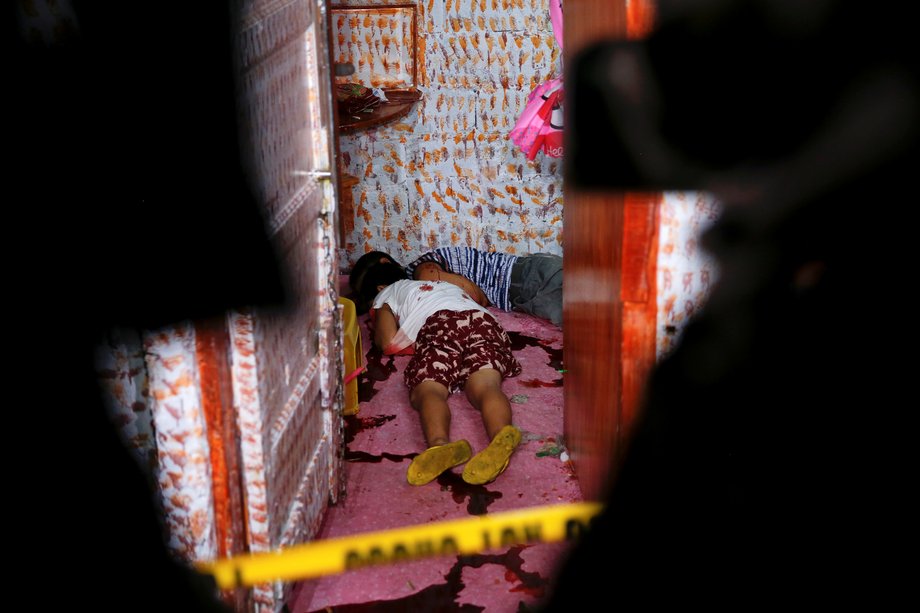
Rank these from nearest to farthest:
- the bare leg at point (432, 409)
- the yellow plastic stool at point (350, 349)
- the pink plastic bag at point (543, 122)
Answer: the bare leg at point (432, 409), the yellow plastic stool at point (350, 349), the pink plastic bag at point (543, 122)

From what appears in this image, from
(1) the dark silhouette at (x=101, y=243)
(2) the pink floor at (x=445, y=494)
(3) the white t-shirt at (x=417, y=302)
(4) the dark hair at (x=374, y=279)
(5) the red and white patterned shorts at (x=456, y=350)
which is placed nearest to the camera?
(1) the dark silhouette at (x=101, y=243)

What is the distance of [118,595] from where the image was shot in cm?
97

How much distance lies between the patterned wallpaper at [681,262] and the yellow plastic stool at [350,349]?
4.46ft

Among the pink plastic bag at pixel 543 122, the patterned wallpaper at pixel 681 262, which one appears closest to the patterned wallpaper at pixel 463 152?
the pink plastic bag at pixel 543 122

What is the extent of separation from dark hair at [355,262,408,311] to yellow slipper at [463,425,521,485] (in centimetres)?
157

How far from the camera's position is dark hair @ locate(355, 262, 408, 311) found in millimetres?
4035

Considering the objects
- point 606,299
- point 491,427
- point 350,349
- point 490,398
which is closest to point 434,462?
point 491,427

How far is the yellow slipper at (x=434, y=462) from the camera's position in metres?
2.55

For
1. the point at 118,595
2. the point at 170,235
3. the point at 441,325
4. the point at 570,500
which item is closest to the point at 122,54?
the point at 170,235

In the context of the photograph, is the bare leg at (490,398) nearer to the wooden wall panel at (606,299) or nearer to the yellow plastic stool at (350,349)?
the wooden wall panel at (606,299)

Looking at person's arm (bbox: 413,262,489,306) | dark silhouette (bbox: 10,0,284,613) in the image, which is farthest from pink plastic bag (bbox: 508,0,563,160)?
dark silhouette (bbox: 10,0,284,613)

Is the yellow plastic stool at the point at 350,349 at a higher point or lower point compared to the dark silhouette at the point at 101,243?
lower

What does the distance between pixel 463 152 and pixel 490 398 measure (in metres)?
1.97

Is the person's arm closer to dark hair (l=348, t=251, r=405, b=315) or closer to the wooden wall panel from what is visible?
dark hair (l=348, t=251, r=405, b=315)
